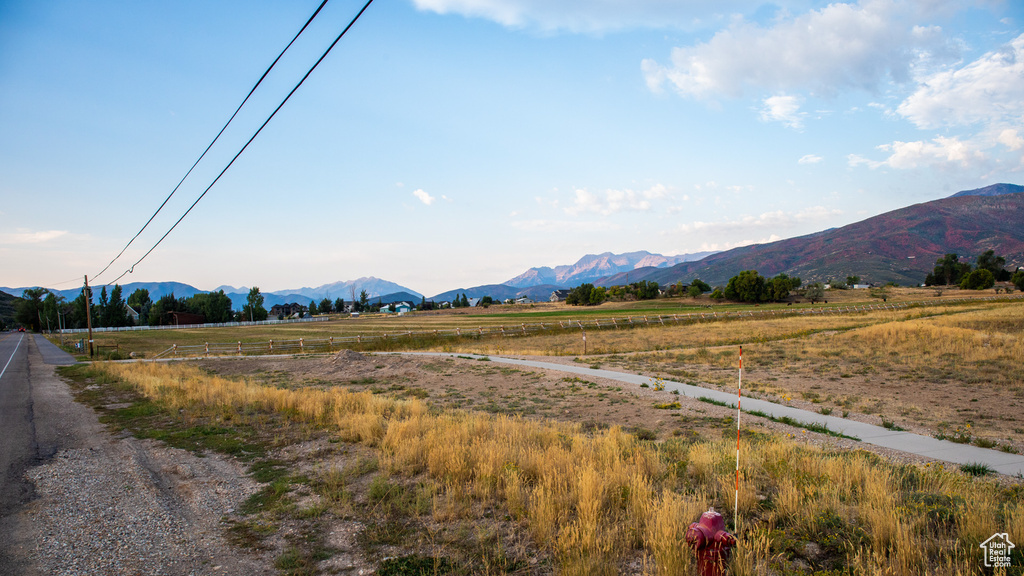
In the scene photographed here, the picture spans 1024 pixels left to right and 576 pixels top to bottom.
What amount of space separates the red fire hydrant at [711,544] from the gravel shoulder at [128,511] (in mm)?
4204

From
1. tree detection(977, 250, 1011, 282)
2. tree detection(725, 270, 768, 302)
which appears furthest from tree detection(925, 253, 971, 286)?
tree detection(725, 270, 768, 302)

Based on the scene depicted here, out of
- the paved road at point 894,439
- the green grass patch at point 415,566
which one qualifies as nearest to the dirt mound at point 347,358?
the paved road at point 894,439

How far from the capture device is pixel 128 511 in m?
6.38

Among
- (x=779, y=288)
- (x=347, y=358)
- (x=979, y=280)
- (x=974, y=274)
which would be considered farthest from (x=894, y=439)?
(x=974, y=274)

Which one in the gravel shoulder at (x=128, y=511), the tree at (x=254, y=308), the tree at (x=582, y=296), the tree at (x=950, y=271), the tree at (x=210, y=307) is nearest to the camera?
the gravel shoulder at (x=128, y=511)

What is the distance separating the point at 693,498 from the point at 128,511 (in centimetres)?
739

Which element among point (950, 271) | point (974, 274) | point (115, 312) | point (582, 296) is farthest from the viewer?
point (950, 271)

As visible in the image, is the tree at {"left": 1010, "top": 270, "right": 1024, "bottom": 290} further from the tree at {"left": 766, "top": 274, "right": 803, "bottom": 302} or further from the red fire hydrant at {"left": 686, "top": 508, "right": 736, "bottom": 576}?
the red fire hydrant at {"left": 686, "top": 508, "right": 736, "bottom": 576}

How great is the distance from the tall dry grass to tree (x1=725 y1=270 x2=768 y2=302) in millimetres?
110230

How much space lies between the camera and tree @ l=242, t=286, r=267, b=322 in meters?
147

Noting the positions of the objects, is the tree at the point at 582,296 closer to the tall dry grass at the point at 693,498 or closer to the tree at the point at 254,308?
the tree at the point at 254,308

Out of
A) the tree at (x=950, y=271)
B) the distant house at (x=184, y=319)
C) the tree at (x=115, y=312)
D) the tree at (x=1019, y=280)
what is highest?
the tree at (x=115, y=312)

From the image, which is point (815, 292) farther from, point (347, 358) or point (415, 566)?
point (415, 566)

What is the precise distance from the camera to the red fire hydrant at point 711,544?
4.02 meters
